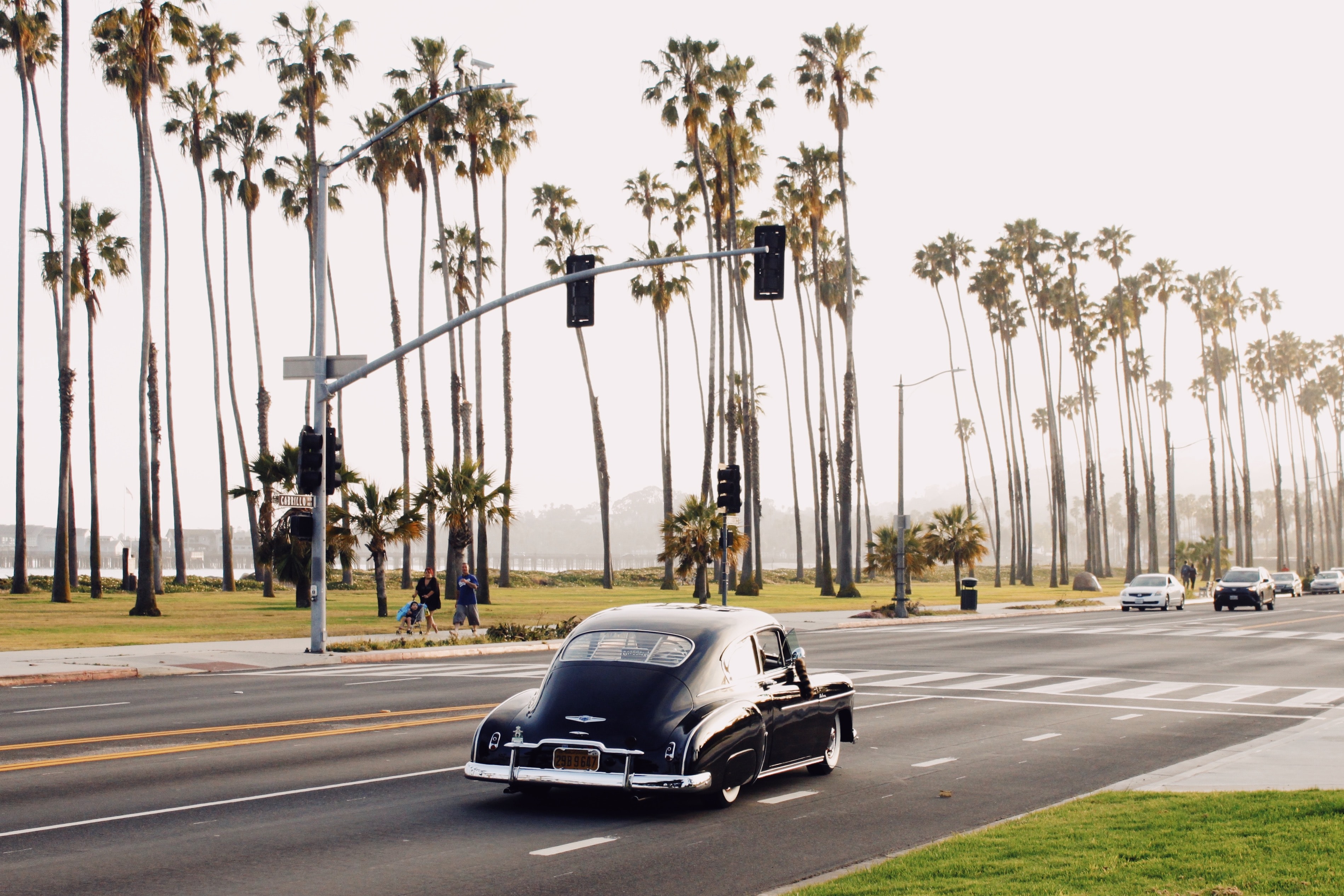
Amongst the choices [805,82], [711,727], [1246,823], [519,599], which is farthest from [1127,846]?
[805,82]

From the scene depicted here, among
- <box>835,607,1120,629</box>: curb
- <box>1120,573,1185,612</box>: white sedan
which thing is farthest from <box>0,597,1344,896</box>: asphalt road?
<box>1120,573,1185,612</box>: white sedan

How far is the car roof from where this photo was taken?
32.8 ft

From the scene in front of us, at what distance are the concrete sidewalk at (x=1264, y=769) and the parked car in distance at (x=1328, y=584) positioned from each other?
71778mm

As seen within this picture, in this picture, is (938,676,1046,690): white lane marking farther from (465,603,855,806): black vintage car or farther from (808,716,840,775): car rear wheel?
(465,603,855,806): black vintage car

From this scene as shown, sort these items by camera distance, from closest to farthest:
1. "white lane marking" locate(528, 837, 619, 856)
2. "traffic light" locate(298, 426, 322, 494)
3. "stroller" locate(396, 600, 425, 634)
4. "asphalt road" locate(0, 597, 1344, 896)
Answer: "asphalt road" locate(0, 597, 1344, 896) < "white lane marking" locate(528, 837, 619, 856) < "traffic light" locate(298, 426, 322, 494) < "stroller" locate(396, 600, 425, 634)

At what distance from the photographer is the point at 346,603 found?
162 ft

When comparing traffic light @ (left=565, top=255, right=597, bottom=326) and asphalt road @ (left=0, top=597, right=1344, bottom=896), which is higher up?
traffic light @ (left=565, top=255, right=597, bottom=326)

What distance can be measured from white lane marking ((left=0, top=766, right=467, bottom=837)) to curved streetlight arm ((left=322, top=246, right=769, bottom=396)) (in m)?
11.1

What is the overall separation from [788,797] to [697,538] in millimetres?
38670

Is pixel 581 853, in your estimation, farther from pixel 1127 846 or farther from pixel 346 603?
pixel 346 603

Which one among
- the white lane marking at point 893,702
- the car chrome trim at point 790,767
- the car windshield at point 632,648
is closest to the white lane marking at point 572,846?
the car windshield at point 632,648

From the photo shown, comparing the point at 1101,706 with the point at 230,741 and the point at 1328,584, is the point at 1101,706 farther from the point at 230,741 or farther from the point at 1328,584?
the point at 1328,584

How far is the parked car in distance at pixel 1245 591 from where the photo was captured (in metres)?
50.1

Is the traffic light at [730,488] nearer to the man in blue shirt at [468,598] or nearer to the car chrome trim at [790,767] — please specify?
the man in blue shirt at [468,598]
